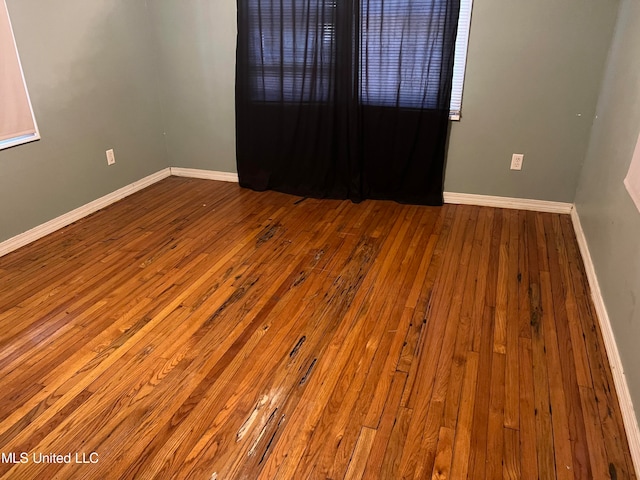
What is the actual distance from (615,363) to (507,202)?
1.85 metres

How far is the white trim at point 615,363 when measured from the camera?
151 cm

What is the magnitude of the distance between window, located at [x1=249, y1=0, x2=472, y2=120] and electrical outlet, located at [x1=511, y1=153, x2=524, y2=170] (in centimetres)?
51

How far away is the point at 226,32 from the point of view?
3607mm

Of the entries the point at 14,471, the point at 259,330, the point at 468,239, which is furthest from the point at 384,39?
the point at 14,471

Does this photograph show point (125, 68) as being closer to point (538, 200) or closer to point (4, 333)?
point (4, 333)

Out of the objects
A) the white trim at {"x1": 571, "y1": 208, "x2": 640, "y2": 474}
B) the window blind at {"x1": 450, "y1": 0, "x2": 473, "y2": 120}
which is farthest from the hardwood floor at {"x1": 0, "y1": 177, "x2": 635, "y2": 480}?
the window blind at {"x1": 450, "y1": 0, "x2": 473, "y2": 120}

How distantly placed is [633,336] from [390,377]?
91cm

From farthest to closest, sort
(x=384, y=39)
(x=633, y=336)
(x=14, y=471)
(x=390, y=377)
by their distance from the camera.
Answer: (x=384, y=39) < (x=390, y=377) < (x=633, y=336) < (x=14, y=471)

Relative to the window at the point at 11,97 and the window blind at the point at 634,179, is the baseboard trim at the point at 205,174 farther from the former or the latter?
the window blind at the point at 634,179

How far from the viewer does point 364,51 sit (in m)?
3.27

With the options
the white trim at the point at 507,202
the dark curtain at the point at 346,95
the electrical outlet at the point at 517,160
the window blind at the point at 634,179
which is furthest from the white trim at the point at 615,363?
the dark curtain at the point at 346,95

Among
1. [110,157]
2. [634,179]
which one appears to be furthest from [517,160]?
[110,157]

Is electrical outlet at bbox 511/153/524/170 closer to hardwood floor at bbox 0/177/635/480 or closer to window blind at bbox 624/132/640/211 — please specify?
hardwood floor at bbox 0/177/635/480

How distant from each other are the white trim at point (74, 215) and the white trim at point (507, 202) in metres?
2.54
